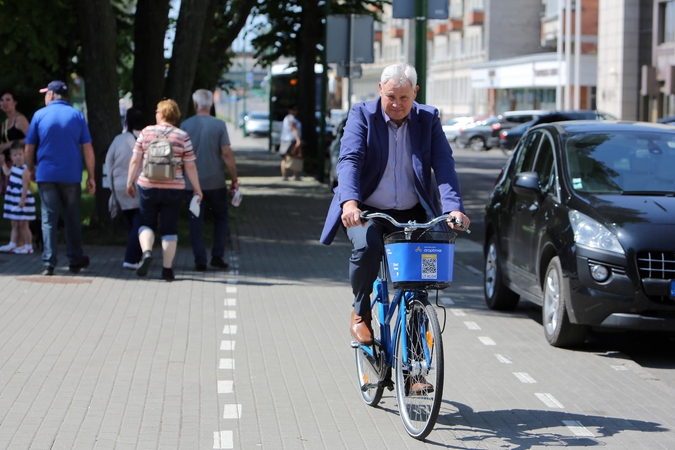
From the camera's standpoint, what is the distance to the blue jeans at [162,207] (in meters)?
11.2

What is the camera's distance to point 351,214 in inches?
221

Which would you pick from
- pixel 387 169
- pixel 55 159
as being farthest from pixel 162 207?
pixel 387 169

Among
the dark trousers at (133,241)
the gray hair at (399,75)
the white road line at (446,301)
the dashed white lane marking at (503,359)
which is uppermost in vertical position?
the gray hair at (399,75)

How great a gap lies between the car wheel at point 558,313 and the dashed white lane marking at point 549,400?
139cm

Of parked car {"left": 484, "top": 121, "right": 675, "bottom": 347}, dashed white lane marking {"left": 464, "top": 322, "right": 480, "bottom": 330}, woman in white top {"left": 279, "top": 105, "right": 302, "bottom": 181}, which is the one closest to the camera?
parked car {"left": 484, "top": 121, "right": 675, "bottom": 347}

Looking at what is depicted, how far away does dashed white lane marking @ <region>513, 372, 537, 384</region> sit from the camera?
7.21 meters

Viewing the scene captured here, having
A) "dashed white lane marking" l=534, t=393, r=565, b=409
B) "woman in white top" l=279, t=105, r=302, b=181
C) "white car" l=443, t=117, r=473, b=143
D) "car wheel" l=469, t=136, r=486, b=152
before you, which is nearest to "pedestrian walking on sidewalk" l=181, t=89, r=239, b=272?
"dashed white lane marking" l=534, t=393, r=565, b=409

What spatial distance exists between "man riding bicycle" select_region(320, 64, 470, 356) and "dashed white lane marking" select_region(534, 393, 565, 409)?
1205mm

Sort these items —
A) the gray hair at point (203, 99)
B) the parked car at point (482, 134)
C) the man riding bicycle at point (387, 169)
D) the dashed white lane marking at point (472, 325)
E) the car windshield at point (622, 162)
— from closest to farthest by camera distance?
the man riding bicycle at point (387, 169)
the car windshield at point (622, 162)
the dashed white lane marking at point (472, 325)
the gray hair at point (203, 99)
the parked car at point (482, 134)

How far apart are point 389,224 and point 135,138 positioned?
6988mm

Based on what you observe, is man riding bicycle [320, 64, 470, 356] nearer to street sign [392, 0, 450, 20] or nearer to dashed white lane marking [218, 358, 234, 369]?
dashed white lane marking [218, 358, 234, 369]

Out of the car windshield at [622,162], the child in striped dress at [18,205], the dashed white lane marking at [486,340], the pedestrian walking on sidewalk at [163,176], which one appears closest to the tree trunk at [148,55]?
the child in striped dress at [18,205]

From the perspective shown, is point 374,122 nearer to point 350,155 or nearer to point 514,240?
point 350,155

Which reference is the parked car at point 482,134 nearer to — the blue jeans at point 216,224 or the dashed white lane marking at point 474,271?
→ the dashed white lane marking at point 474,271
